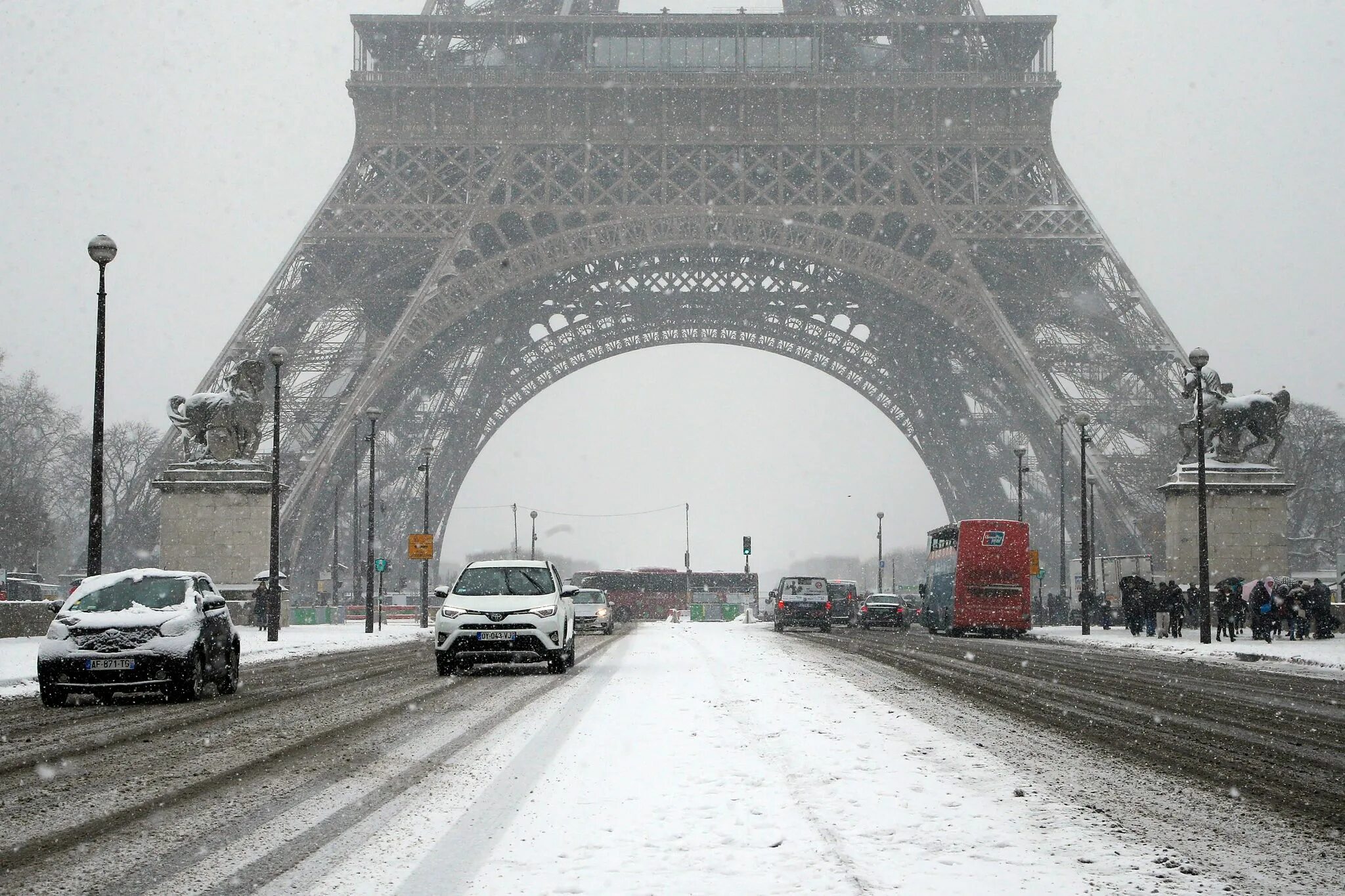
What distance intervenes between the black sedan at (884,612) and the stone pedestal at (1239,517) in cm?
1621

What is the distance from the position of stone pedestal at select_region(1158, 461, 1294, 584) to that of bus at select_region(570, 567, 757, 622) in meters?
39.5

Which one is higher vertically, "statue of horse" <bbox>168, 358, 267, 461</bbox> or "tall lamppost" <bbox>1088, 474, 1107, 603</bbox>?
"statue of horse" <bbox>168, 358, 267, 461</bbox>

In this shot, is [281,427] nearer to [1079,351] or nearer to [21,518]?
[21,518]

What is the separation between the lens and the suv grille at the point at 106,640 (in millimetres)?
15344

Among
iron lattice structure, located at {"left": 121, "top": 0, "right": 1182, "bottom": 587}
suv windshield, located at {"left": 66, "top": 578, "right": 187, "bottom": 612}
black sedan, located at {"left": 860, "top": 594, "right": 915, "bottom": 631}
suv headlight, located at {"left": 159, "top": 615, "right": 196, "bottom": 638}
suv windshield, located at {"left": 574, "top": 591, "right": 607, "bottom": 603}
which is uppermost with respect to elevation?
iron lattice structure, located at {"left": 121, "top": 0, "right": 1182, "bottom": 587}

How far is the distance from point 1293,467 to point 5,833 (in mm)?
74297

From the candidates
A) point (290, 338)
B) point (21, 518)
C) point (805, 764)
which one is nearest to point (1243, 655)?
point (805, 764)

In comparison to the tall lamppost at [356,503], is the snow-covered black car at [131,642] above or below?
below

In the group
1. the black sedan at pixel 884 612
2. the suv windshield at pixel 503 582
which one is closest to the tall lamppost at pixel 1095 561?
the black sedan at pixel 884 612

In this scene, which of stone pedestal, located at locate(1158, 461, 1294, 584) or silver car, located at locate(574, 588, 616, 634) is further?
silver car, located at locate(574, 588, 616, 634)

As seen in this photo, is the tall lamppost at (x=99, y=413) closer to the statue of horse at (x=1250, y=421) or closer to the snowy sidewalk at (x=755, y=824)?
the snowy sidewalk at (x=755, y=824)

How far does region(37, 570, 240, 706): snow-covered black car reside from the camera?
15.3 meters

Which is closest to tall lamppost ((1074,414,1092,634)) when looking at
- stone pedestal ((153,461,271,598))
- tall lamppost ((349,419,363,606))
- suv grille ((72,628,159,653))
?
stone pedestal ((153,461,271,598))

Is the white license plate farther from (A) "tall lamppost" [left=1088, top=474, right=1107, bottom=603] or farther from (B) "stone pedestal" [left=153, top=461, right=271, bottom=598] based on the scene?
(A) "tall lamppost" [left=1088, top=474, right=1107, bottom=603]
